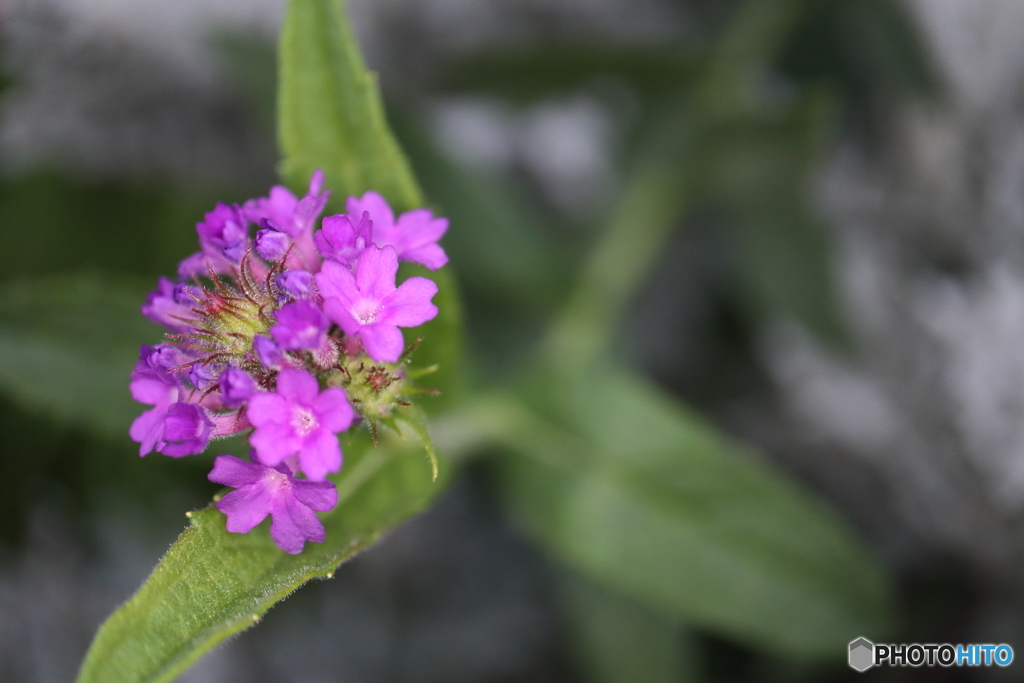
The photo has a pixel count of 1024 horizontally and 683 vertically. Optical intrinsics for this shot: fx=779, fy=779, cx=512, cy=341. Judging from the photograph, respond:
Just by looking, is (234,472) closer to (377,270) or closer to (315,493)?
(315,493)

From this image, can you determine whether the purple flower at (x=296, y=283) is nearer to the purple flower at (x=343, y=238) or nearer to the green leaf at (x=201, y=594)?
the purple flower at (x=343, y=238)

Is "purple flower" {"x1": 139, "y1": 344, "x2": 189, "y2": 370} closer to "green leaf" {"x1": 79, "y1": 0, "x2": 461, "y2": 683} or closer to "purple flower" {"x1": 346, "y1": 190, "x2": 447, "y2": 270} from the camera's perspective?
"green leaf" {"x1": 79, "y1": 0, "x2": 461, "y2": 683}

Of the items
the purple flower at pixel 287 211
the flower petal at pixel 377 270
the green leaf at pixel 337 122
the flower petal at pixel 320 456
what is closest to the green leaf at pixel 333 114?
the green leaf at pixel 337 122

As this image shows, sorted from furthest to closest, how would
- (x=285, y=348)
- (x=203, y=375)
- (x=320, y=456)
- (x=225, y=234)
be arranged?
(x=225, y=234) < (x=203, y=375) < (x=285, y=348) < (x=320, y=456)

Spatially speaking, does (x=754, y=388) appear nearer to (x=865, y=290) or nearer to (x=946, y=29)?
(x=865, y=290)

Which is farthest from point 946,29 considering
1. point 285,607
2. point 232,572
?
point 285,607

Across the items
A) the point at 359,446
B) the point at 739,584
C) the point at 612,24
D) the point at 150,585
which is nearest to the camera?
the point at 150,585

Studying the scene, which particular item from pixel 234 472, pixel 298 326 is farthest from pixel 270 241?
pixel 234 472
